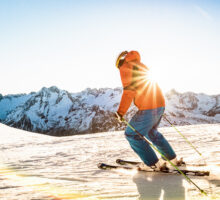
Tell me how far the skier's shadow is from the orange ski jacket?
1.23 metres

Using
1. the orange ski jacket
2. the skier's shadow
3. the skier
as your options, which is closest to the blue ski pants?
the skier

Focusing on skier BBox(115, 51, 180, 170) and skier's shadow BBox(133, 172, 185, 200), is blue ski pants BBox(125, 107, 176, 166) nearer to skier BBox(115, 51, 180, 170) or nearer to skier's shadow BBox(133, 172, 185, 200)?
skier BBox(115, 51, 180, 170)

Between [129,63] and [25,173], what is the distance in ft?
10.5

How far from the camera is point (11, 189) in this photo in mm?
3436

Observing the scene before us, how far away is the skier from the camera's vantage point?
12.7 ft

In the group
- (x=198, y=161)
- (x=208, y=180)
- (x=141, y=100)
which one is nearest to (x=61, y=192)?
(x=141, y=100)

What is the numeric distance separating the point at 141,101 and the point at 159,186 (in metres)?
1.48

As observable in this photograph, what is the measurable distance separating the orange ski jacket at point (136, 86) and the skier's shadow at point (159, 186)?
123cm

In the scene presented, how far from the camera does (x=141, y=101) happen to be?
3951 millimetres

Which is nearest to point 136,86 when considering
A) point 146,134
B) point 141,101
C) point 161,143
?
point 141,101

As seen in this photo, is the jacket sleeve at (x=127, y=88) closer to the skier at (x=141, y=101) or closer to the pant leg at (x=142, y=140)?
the skier at (x=141, y=101)

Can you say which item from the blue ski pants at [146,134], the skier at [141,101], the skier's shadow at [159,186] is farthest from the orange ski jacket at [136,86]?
the skier's shadow at [159,186]

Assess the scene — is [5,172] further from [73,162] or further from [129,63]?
[129,63]

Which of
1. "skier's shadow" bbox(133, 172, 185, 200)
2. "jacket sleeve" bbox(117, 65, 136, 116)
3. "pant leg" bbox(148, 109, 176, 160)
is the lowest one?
"skier's shadow" bbox(133, 172, 185, 200)
